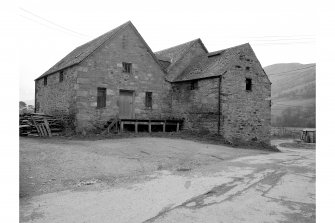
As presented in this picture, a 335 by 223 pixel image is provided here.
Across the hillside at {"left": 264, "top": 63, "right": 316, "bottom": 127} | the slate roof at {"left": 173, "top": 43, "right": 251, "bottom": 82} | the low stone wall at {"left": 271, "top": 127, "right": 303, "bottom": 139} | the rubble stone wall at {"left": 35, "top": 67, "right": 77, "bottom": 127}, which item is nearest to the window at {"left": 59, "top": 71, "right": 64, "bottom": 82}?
the rubble stone wall at {"left": 35, "top": 67, "right": 77, "bottom": 127}

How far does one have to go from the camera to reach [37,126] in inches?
665

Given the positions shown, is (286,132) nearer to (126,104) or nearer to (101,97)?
(126,104)

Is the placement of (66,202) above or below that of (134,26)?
below

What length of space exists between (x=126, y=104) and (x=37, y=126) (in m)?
6.03

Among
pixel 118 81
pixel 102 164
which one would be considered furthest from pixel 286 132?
pixel 102 164

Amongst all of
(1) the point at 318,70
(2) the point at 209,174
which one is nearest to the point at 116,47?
(2) the point at 209,174

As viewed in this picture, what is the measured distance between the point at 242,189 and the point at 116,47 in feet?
49.1

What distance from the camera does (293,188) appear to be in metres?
7.11

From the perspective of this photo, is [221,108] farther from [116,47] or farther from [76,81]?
[76,81]

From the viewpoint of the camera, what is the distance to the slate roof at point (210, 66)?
61.3 ft

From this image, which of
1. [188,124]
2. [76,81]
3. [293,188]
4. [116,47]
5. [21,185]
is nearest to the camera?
[21,185]

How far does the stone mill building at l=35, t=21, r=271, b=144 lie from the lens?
1786 centimetres

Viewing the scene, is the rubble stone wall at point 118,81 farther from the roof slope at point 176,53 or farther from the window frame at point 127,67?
the roof slope at point 176,53

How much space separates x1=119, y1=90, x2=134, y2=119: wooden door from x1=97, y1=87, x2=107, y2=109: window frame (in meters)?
1.22
